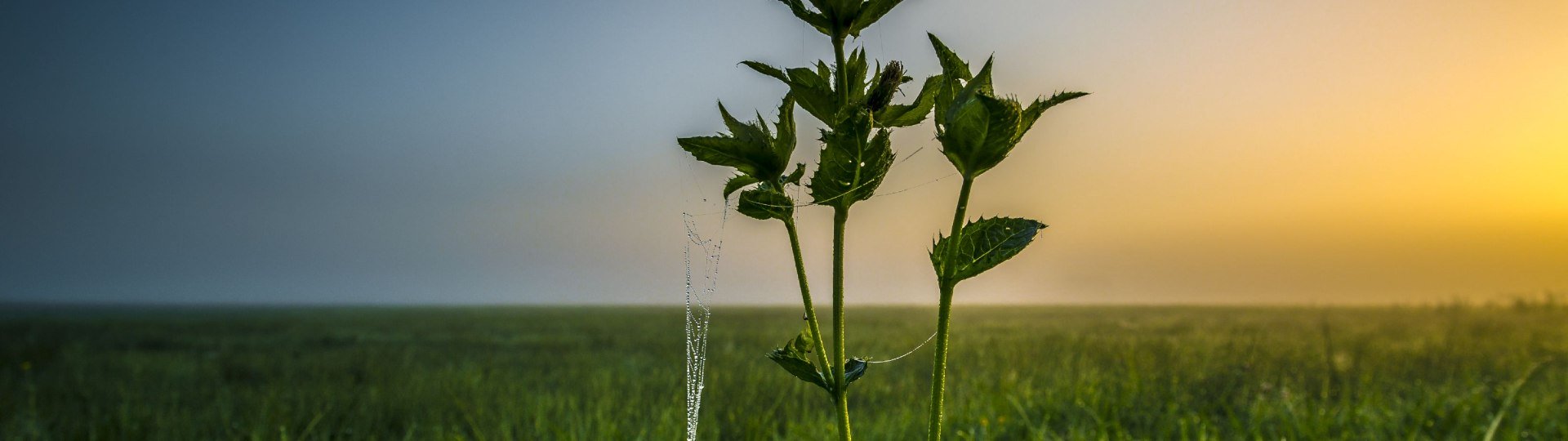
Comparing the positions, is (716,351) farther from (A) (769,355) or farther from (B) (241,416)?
(A) (769,355)

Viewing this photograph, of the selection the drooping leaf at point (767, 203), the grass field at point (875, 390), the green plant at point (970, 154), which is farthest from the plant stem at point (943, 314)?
the grass field at point (875, 390)

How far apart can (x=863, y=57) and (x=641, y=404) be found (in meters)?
4.72

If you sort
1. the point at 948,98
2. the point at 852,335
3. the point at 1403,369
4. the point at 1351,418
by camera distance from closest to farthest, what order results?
the point at 948,98 < the point at 1351,418 < the point at 1403,369 < the point at 852,335

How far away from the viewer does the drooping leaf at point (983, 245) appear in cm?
118

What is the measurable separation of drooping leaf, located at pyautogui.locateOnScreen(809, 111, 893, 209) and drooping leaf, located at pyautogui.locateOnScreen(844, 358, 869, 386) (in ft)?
0.85

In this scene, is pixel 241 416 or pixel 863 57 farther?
pixel 241 416

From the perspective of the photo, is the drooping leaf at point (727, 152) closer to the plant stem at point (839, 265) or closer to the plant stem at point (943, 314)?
the plant stem at point (839, 265)

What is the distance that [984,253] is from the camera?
1196 mm

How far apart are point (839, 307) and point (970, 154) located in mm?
289

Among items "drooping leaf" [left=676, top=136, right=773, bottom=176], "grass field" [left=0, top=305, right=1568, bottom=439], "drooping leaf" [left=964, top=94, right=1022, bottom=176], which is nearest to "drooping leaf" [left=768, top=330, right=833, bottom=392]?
"drooping leaf" [left=676, top=136, right=773, bottom=176]

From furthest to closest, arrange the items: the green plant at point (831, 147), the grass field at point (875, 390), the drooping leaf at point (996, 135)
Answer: the grass field at point (875, 390) → the green plant at point (831, 147) → the drooping leaf at point (996, 135)

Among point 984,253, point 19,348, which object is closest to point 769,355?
point 984,253

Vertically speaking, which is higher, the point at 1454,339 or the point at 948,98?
the point at 948,98

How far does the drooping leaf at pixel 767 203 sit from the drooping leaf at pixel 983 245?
0.24 m
